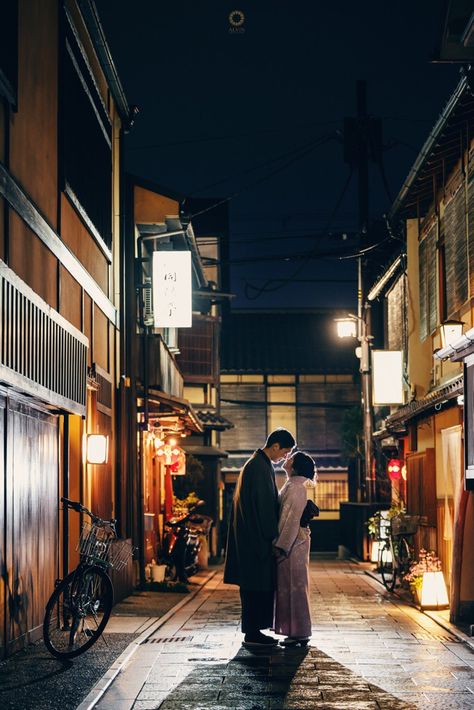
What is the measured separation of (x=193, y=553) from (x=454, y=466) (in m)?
11.2

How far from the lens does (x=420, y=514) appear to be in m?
23.2

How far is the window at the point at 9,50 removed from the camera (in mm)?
11898

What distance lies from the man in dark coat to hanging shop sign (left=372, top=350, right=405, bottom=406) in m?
13.1

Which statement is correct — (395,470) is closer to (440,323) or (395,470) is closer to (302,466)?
(440,323)

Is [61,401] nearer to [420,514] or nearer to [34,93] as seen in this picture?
[34,93]

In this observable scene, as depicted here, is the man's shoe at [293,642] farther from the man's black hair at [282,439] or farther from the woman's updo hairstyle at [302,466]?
the man's black hair at [282,439]

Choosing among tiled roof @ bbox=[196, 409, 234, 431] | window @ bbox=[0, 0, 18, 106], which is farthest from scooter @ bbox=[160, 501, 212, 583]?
window @ bbox=[0, 0, 18, 106]

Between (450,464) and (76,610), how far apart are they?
9100 millimetres

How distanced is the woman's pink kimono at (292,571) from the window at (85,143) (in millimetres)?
5843

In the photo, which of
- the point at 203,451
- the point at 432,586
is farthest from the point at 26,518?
the point at 203,451

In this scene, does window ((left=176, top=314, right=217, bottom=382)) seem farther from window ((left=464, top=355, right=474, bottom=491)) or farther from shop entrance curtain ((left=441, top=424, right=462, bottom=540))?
window ((left=464, top=355, right=474, bottom=491))

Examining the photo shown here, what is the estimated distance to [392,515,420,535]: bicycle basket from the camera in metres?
23.2

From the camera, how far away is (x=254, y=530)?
13562mm

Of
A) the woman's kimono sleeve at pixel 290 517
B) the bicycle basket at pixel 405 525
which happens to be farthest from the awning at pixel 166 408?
the woman's kimono sleeve at pixel 290 517
